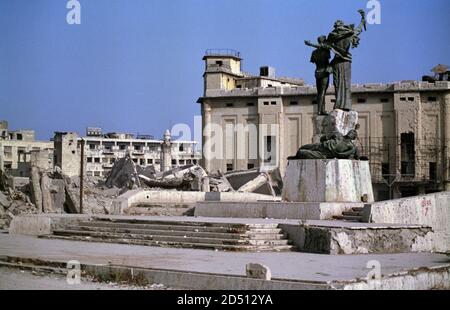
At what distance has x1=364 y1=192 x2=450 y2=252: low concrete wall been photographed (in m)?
17.4

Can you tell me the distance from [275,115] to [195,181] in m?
34.9

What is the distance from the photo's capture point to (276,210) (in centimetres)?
1934

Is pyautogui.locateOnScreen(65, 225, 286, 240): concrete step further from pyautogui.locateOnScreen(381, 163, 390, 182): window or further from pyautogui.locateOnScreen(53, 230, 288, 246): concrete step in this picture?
pyautogui.locateOnScreen(381, 163, 390, 182): window

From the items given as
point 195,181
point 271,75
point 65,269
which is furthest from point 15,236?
point 271,75

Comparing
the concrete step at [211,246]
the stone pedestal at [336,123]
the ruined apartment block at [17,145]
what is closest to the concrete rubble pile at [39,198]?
the stone pedestal at [336,123]

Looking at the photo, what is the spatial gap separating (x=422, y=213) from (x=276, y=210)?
4.69 metres

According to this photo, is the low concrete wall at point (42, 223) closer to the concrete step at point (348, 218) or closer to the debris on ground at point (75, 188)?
the debris on ground at point (75, 188)

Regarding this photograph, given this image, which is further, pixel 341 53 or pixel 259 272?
pixel 341 53

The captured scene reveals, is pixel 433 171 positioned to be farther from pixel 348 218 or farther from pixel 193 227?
pixel 193 227

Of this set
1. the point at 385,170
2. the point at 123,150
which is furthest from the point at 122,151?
the point at 385,170

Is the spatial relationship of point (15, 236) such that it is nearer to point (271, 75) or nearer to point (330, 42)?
point (330, 42)

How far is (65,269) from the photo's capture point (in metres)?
11.8

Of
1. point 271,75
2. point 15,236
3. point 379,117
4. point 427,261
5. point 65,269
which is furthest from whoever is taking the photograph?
point 271,75
